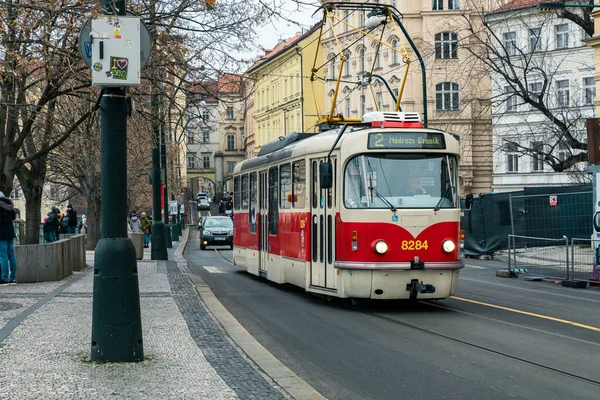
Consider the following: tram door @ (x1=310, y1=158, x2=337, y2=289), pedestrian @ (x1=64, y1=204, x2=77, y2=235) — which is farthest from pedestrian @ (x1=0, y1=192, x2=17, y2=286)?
pedestrian @ (x1=64, y1=204, x2=77, y2=235)

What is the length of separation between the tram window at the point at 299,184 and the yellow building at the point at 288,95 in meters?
55.5

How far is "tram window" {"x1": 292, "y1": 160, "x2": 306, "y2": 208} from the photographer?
16438mm

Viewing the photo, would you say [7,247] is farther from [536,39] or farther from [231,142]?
[231,142]

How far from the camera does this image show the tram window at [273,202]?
1870 centimetres

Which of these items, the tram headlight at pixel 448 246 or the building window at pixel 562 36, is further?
the building window at pixel 562 36

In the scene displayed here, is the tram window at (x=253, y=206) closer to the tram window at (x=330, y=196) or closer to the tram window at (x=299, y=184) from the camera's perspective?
the tram window at (x=299, y=184)

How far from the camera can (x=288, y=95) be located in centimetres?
8350

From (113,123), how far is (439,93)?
57670 mm

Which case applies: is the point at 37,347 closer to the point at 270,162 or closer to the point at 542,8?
the point at 270,162

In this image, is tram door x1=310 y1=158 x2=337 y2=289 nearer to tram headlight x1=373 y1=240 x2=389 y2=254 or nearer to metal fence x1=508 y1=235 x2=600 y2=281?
tram headlight x1=373 y1=240 x2=389 y2=254

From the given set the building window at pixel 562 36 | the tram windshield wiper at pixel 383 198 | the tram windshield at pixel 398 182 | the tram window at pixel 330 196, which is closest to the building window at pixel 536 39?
the building window at pixel 562 36

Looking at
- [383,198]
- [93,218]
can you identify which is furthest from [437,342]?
[93,218]

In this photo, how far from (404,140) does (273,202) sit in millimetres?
5126

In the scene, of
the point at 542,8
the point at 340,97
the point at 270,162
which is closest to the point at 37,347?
the point at 270,162
